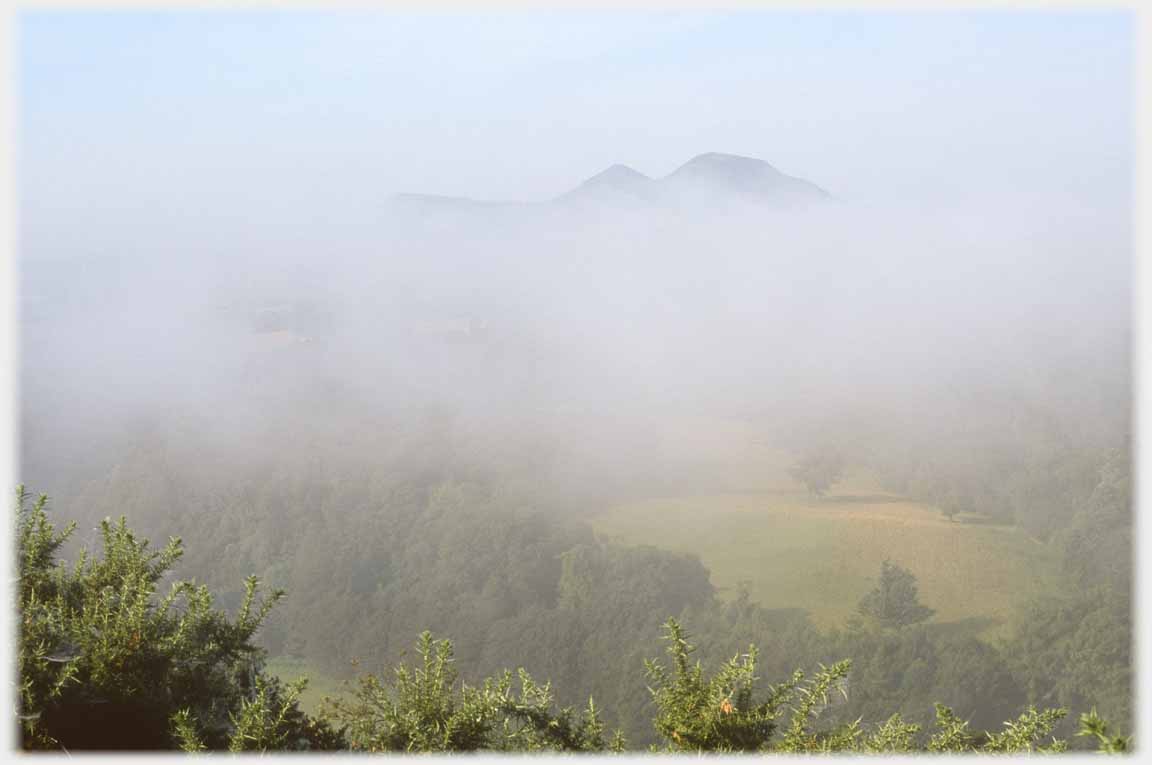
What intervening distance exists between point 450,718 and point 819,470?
62289 millimetres

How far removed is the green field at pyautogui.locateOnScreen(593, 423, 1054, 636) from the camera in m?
47.9

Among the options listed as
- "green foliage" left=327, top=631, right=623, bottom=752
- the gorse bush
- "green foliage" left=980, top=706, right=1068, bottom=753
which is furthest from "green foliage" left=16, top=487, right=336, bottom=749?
"green foliage" left=980, top=706, right=1068, bottom=753

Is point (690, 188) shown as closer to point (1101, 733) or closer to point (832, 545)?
point (832, 545)

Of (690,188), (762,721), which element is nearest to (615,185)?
(690,188)

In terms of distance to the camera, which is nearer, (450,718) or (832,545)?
(450,718)

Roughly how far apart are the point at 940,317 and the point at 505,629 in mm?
90555

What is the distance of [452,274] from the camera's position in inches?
5148

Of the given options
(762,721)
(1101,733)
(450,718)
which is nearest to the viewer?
(1101,733)

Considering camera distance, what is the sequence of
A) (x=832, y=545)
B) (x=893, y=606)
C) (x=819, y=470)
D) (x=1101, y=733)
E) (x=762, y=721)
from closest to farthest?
(x=1101, y=733) < (x=762, y=721) < (x=893, y=606) < (x=832, y=545) < (x=819, y=470)

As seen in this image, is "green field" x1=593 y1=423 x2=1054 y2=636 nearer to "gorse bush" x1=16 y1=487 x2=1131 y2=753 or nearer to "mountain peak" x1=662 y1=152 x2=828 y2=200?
"gorse bush" x1=16 y1=487 x2=1131 y2=753

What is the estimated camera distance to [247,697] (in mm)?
6406

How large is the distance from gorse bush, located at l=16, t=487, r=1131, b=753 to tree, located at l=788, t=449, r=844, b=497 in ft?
189

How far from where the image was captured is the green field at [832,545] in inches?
1887

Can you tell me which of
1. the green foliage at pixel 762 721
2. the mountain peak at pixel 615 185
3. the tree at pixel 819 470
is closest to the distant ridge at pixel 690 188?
the mountain peak at pixel 615 185
